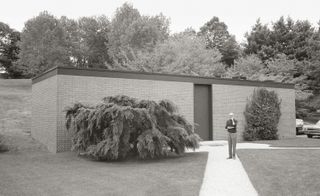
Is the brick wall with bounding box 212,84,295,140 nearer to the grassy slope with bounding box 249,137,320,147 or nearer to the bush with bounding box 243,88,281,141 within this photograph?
the bush with bounding box 243,88,281,141

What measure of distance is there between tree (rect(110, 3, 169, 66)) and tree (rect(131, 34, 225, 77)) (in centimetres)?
523

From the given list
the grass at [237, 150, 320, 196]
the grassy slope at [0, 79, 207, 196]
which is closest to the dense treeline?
the grassy slope at [0, 79, 207, 196]

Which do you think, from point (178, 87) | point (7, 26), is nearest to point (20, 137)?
point (178, 87)

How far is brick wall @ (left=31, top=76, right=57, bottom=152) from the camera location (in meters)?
14.4

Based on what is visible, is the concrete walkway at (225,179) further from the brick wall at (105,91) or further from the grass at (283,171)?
the brick wall at (105,91)

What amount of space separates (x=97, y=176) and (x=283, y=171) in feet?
16.3

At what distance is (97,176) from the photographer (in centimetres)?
923

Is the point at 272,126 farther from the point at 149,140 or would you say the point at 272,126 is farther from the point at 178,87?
the point at 149,140

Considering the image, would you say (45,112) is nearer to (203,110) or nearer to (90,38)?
(203,110)

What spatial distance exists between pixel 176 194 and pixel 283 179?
2.95m

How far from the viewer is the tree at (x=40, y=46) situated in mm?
39344

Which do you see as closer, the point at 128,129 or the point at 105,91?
the point at 128,129

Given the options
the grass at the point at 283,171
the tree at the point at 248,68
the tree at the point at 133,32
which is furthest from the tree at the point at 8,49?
the grass at the point at 283,171

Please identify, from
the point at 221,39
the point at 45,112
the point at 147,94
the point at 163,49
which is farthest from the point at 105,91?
the point at 221,39
